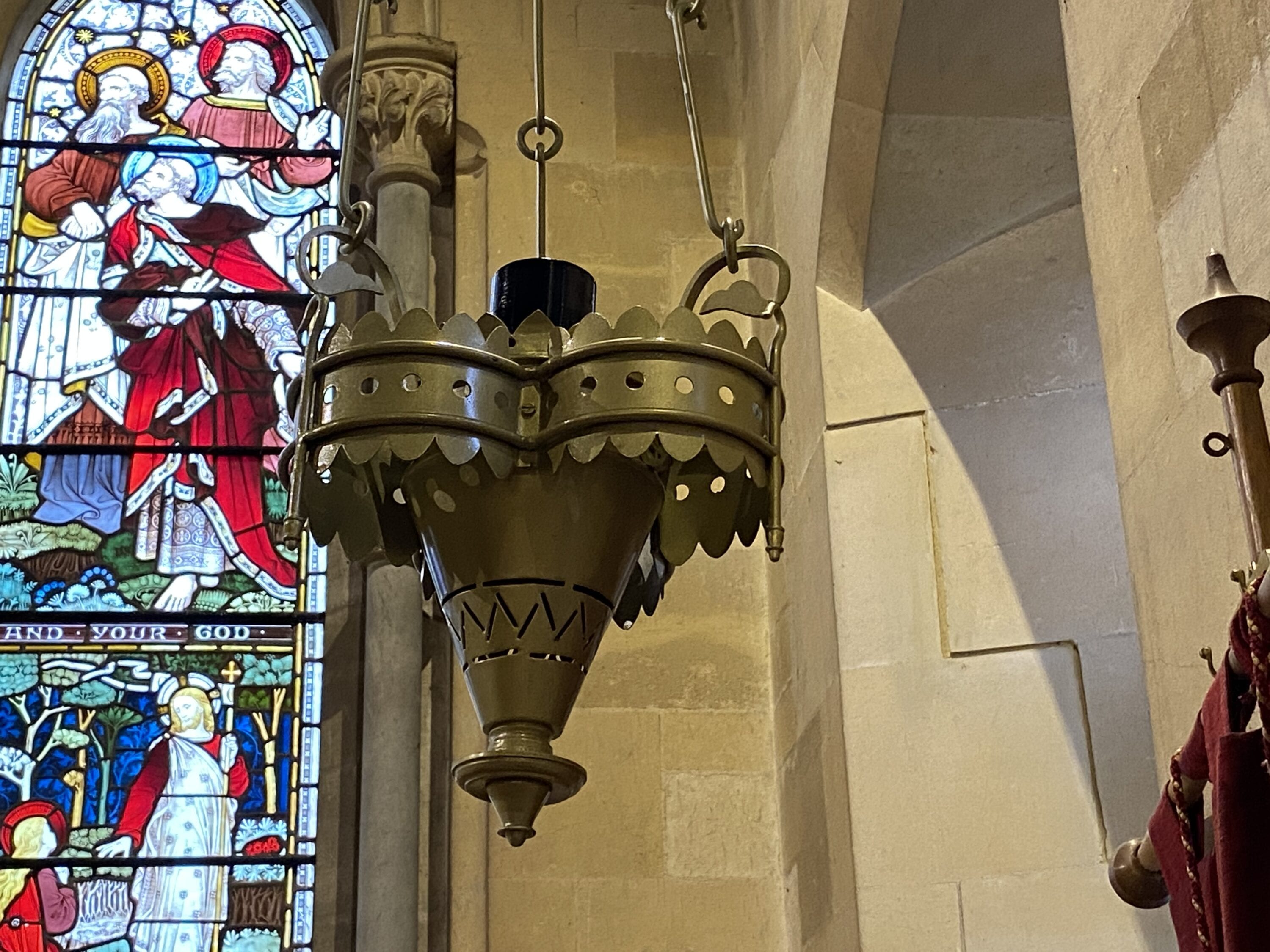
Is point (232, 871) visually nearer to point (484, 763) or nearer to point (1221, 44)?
point (484, 763)

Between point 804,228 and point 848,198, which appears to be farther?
point 804,228

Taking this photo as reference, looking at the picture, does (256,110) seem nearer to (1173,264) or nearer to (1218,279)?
(1173,264)

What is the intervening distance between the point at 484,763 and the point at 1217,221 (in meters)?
0.82

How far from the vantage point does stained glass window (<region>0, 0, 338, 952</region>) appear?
4.14 metres

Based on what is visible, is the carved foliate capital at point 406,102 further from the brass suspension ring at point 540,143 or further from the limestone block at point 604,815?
the brass suspension ring at point 540,143

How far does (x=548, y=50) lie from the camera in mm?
4754

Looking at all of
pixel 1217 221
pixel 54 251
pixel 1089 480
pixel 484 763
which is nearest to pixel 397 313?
pixel 484 763

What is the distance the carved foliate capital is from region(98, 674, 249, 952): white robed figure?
1375 millimetres

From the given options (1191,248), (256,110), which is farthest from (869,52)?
(256,110)

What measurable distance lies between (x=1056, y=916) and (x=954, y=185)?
143 centimetres

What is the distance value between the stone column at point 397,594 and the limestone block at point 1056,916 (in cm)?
126

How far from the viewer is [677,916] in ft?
12.4

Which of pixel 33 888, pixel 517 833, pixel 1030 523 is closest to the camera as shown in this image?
pixel 517 833

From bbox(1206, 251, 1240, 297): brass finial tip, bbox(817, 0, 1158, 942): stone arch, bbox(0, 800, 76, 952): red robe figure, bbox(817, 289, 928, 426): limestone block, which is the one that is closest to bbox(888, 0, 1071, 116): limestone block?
bbox(817, 0, 1158, 942): stone arch
